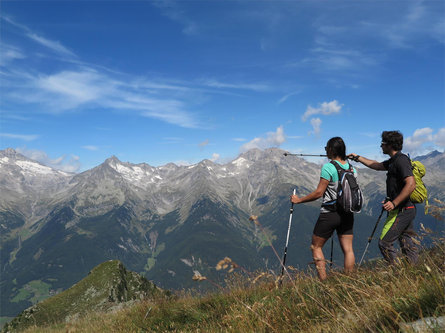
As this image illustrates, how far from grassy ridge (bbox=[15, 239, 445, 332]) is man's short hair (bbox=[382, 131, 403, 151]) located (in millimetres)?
2414

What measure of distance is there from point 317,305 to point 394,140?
473 centimetres

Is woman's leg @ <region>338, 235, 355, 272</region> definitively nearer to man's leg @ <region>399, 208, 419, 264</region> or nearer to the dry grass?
man's leg @ <region>399, 208, 419, 264</region>

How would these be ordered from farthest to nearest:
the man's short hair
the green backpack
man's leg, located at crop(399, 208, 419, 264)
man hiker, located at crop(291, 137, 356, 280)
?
1. the man's short hair
2. the green backpack
3. man hiker, located at crop(291, 137, 356, 280)
4. man's leg, located at crop(399, 208, 419, 264)

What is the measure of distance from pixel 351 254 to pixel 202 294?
11.8 ft

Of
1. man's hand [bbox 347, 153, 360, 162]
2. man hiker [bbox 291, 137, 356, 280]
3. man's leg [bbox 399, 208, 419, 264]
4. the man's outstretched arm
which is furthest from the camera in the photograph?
man's hand [bbox 347, 153, 360, 162]

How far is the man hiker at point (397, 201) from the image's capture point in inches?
246

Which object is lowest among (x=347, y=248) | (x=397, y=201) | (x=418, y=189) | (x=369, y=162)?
(x=347, y=248)

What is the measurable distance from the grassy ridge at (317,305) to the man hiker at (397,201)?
3.69ft

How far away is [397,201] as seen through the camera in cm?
627

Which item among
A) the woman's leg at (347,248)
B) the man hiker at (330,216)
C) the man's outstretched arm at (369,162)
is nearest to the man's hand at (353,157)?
the man's outstretched arm at (369,162)

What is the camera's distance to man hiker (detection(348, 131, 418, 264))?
6.24 meters

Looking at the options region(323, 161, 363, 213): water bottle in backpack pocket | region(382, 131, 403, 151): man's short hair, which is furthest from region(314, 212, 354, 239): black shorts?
region(382, 131, 403, 151): man's short hair

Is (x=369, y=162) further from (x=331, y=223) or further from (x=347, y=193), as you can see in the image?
(x=331, y=223)

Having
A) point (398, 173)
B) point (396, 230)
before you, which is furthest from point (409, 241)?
point (398, 173)
